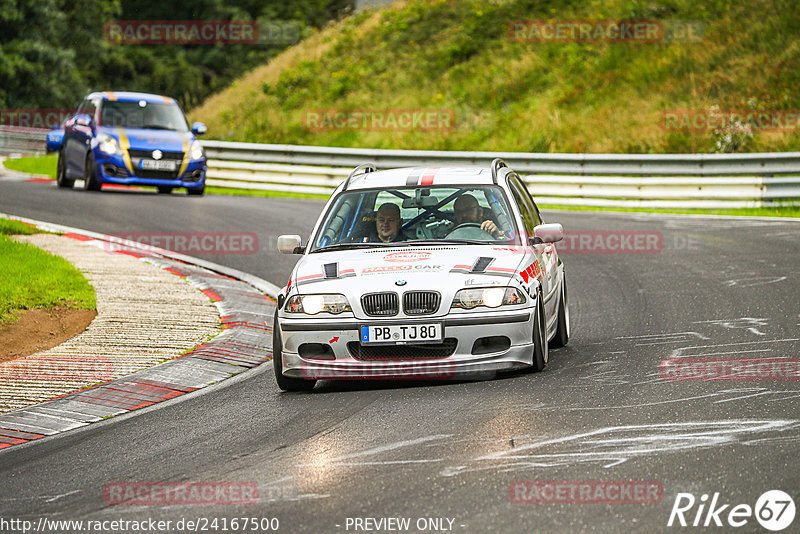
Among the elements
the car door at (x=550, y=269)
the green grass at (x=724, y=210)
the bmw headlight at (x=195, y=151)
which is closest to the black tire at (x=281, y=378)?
the car door at (x=550, y=269)

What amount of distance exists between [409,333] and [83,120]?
647 inches

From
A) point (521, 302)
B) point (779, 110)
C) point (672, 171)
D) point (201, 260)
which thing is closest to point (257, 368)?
point (521, 302)

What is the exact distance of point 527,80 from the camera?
3081 cm

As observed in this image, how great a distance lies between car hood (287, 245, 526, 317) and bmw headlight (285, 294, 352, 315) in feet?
0.14

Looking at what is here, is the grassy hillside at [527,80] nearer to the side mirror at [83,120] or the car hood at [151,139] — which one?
the car hood at [151,139]

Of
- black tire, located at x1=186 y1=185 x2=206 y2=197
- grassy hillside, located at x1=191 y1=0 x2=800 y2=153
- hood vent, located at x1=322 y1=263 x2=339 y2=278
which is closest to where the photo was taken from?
hood vent, located at x1=322 y1=263 x2=339 y2=278

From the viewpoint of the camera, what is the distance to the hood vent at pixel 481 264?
8.00m

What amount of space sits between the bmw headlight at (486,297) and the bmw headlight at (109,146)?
15117 mm

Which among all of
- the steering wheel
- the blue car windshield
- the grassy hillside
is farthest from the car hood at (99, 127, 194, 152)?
the steering wheel

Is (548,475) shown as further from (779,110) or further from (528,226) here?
(779,110)

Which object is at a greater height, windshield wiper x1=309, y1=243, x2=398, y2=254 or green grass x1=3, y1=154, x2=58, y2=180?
green grass x1=3, y1=154, x2=58, y2=180

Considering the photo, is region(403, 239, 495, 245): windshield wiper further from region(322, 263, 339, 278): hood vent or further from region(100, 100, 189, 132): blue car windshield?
region(100, 100, 189, 132): blue car windshield

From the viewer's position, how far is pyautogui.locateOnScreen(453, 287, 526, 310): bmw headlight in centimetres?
778

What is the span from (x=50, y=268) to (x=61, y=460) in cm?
634
